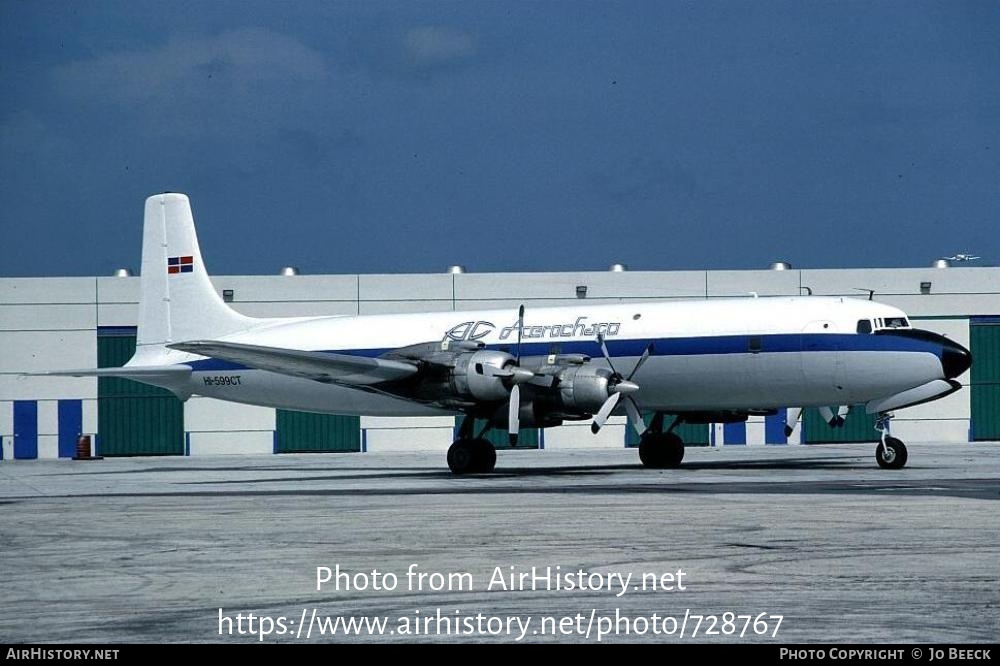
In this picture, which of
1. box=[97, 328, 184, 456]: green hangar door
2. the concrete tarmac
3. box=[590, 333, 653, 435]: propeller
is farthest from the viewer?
box=[97, 328, 184, 456]: green hangar door

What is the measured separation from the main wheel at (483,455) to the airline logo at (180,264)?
13.0m

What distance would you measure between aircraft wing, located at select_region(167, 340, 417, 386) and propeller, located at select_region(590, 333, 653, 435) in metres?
5.00

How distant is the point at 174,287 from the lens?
40.3 meters

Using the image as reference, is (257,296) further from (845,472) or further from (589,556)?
(589,556)

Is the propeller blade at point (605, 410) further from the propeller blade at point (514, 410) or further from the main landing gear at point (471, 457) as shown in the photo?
the main landing gear at point (471, 457)

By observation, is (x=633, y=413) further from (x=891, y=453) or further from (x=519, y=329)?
(x=891, y=453)

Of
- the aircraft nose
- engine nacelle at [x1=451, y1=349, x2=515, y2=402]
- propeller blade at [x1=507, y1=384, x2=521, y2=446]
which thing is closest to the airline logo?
engine nacelle at [x1=451, y1=349, x2=515, y2=402]

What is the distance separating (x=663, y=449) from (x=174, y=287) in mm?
16212

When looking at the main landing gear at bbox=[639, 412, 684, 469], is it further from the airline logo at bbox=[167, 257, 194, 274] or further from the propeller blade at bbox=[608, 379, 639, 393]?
the airline logo at bbox=[167, 257, 194, 274]

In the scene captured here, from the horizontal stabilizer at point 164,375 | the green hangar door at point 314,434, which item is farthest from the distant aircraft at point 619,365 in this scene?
the green hangar door at point 314,434

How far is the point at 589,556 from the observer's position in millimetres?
14648

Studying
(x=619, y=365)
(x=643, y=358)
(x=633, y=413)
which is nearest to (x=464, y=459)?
(x=633, y=413)

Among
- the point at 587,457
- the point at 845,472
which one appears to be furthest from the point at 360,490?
the point at 587,457

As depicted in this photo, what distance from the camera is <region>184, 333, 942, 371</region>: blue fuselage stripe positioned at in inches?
1217
